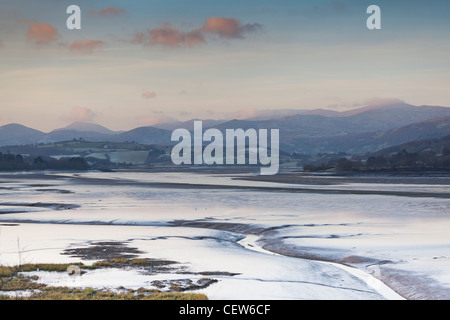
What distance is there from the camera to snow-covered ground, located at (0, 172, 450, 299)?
2347cm

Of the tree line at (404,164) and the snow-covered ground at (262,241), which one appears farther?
the tree line at (404,164)

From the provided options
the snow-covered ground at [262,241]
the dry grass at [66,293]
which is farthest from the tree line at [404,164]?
the dry grass at [66,293]

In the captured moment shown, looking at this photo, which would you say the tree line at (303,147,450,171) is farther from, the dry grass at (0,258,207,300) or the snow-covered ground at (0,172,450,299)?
the dry grass at (0,258,207,300)

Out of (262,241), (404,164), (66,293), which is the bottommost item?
(404,164)

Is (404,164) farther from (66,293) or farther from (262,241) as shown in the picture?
(66,293)

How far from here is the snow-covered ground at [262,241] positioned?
23469mm

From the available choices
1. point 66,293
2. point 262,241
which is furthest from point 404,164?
point 66,293

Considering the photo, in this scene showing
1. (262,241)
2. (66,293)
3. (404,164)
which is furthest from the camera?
(404,164)

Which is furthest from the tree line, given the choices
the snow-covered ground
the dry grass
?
the dry grass

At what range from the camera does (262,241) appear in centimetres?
3678

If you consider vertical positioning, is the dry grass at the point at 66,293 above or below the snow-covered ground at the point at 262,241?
above

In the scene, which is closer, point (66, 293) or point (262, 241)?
point (66, 293)

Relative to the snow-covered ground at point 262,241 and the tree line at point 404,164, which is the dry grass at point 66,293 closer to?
the snow-covered ground at point 262,241
